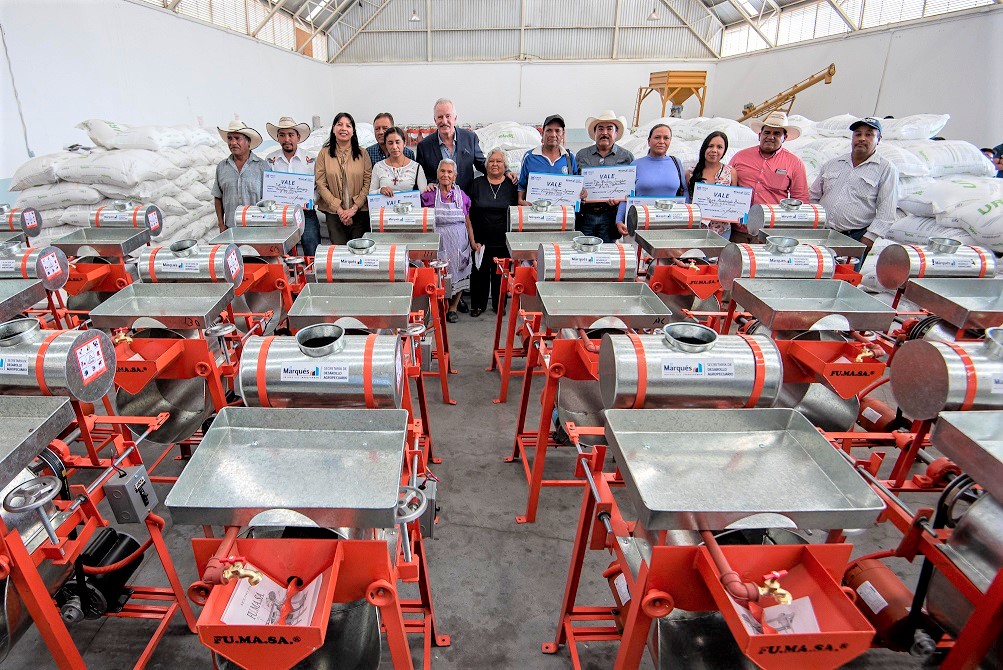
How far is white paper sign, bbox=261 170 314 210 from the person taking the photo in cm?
380

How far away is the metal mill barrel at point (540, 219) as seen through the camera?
3.66m

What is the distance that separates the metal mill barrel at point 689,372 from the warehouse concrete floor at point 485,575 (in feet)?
2.94

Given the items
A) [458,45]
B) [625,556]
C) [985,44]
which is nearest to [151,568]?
[625,556]

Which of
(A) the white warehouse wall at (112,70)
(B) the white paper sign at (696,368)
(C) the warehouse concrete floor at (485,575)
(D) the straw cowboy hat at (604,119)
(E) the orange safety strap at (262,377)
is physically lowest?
(C) the warehouse concrete floor at (485,575)

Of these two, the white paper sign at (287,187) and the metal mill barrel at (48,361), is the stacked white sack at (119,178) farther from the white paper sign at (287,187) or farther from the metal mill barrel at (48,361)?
the metal mill barrel at (48,361)

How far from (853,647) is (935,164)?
5.85 metres

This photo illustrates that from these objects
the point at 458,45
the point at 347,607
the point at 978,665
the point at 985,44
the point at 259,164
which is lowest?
the point at 347,607

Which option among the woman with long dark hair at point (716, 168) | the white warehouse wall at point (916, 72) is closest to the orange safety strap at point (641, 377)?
the woman with long dark hair at point (716, 168)

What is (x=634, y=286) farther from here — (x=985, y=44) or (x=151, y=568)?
(x=985, y=44)

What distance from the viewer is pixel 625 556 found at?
138 cm

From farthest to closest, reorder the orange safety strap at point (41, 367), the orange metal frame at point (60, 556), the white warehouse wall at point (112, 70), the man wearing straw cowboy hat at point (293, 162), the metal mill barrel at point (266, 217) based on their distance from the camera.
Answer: the white warehouse wall at point (112, 70) < the man wearing straw cowboy hat at point (293, 162) < the metal mill barrel at point (266, 217) < the orange safety strap at point (41, 367) < the orange metal frame at point (60, 556)

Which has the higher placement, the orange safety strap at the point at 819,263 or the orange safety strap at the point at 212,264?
the orange safety strap at the point at 819,263

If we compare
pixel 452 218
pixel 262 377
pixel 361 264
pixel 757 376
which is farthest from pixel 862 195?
pixel 262 377

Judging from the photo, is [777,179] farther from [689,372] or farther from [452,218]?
[689,372]
